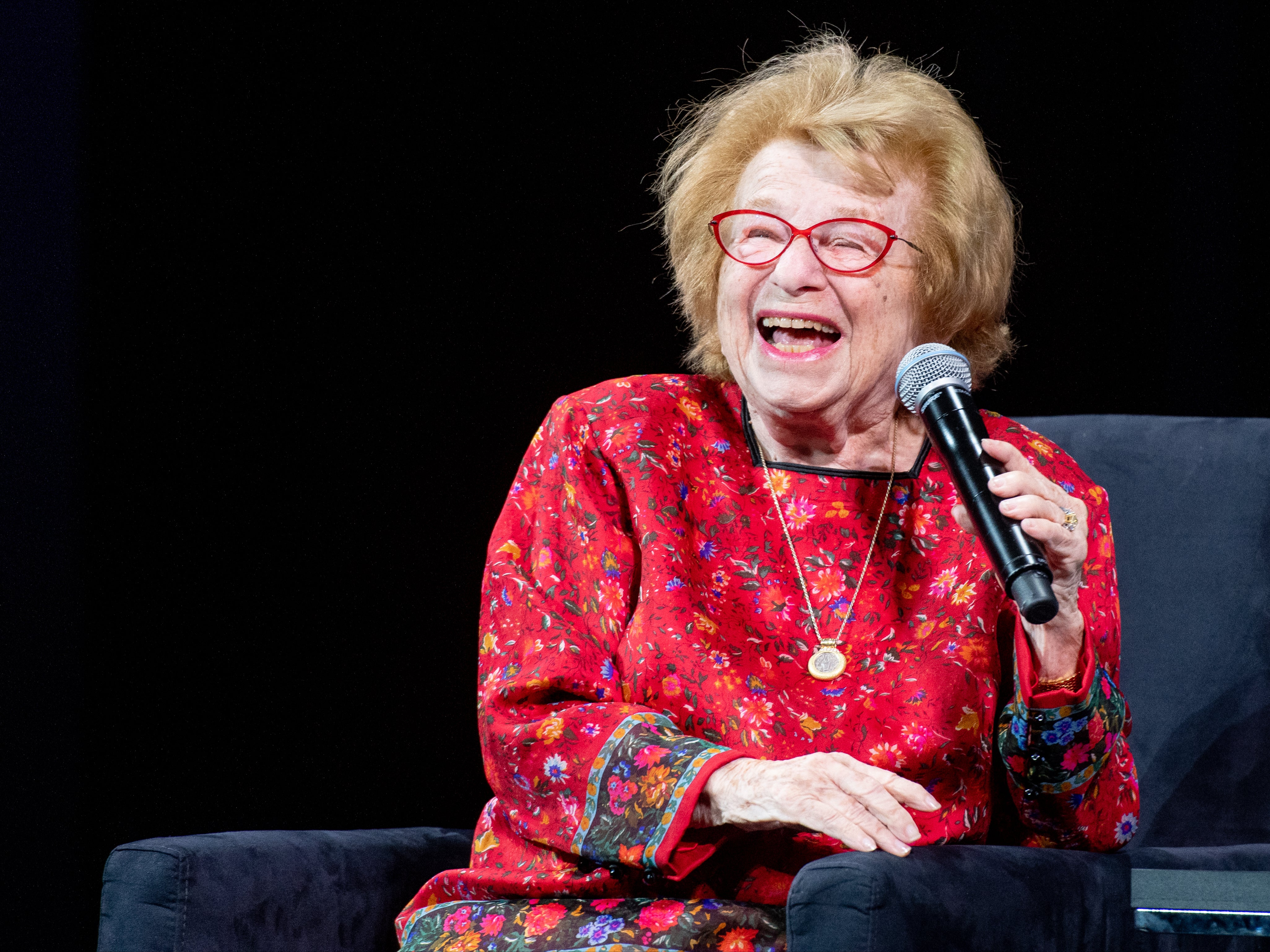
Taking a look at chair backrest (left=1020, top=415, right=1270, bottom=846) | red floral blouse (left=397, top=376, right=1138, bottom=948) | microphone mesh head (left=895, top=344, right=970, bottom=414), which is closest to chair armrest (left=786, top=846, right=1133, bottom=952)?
red floral blouse (left=397, top=376, right=1138, bottom=948)

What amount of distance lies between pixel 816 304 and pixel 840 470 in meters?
0.22

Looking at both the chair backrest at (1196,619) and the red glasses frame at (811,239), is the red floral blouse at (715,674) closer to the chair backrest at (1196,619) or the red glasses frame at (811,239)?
the red glasses frame at (811,239)

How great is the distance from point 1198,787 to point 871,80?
3.64 ft

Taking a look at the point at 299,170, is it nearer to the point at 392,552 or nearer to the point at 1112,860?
the point at 392,552

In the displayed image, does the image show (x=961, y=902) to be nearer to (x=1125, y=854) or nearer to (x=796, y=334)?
(x=1125, y=854)

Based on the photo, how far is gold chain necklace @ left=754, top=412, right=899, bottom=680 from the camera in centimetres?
151

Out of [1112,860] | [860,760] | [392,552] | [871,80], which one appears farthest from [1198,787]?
[392,552]

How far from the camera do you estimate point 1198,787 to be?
188 centimetres

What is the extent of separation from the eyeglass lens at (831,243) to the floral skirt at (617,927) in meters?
0.77

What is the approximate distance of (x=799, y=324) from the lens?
63.5 inches

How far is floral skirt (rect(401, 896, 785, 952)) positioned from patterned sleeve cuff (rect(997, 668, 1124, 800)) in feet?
1.02

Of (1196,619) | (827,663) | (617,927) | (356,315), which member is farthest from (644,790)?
(356,315)

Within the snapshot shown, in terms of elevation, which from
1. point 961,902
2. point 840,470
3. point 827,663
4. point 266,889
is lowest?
point 266,889

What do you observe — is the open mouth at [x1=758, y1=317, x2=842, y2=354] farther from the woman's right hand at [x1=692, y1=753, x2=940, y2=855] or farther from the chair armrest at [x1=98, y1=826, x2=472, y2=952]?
the chair armrest at [x1=98, y1=826, x2=472, y2=952]
